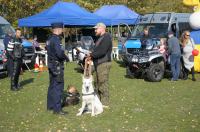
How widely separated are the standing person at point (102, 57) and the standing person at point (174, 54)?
4.64 m

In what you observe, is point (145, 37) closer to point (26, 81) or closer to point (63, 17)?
point (63, 17)

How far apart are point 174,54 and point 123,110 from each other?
4908 mm

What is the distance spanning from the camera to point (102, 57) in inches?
350

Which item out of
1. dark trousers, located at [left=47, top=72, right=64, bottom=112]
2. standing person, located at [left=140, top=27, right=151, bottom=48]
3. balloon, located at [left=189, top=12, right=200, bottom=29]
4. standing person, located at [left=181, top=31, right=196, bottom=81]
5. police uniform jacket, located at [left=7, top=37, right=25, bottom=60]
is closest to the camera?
dark trousers, located at [left=47, top=72, right=64, bottom=112]

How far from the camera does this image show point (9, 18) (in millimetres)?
33906

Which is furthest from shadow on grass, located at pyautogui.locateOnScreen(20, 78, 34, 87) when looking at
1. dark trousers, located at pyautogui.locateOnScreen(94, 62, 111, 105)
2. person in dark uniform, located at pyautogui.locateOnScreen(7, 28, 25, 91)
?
dark trousers, located at pyautogui.locateOnScreen(94, 62, 111, 105)

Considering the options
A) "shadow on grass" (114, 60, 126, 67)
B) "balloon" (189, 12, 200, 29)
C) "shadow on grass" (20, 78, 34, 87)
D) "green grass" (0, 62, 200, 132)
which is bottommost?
"shadow on grass" (114, 60, 126, 67)

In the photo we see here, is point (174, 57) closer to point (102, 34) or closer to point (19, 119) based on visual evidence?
point (102, 34)

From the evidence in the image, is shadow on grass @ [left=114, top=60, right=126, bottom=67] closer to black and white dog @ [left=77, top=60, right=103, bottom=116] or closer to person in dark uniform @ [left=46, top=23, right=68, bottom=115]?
black and white dog @ [left=77, top=60, right=103, bottom=116]

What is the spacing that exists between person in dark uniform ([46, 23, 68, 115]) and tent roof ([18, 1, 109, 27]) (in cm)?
1099

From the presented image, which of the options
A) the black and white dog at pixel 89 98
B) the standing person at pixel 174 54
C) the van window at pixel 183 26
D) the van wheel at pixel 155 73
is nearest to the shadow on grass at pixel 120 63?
the van window at pixel 183 26

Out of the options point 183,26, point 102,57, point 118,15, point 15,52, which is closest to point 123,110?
point 102,57

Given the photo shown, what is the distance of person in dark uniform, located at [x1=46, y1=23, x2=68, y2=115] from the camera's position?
320 inches

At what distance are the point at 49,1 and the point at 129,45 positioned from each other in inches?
901
